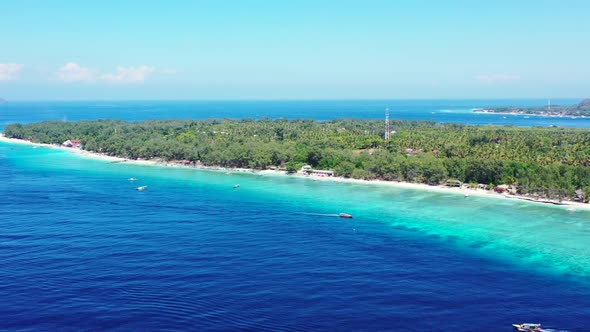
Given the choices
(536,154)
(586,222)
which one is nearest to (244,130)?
(536,154)

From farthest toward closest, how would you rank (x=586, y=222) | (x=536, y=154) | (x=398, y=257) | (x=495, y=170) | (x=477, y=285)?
(x=536, y=154)
(x=495, y=170)
(x=586, y=222)
(x=398, y=257)
(x=477, y=285)

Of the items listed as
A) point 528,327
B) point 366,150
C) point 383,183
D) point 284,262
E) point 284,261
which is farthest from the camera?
point 366,150

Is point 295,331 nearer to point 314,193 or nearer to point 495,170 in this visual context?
point 314,193

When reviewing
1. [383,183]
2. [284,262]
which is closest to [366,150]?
[383,183]

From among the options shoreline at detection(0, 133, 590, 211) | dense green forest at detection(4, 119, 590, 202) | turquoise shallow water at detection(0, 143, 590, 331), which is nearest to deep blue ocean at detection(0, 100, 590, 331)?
turquoise shallow water at detection(0, 143, 590, 331)

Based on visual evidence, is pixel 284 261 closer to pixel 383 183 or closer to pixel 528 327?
pixel 528 327

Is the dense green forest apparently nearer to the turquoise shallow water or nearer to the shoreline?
the shoreline
